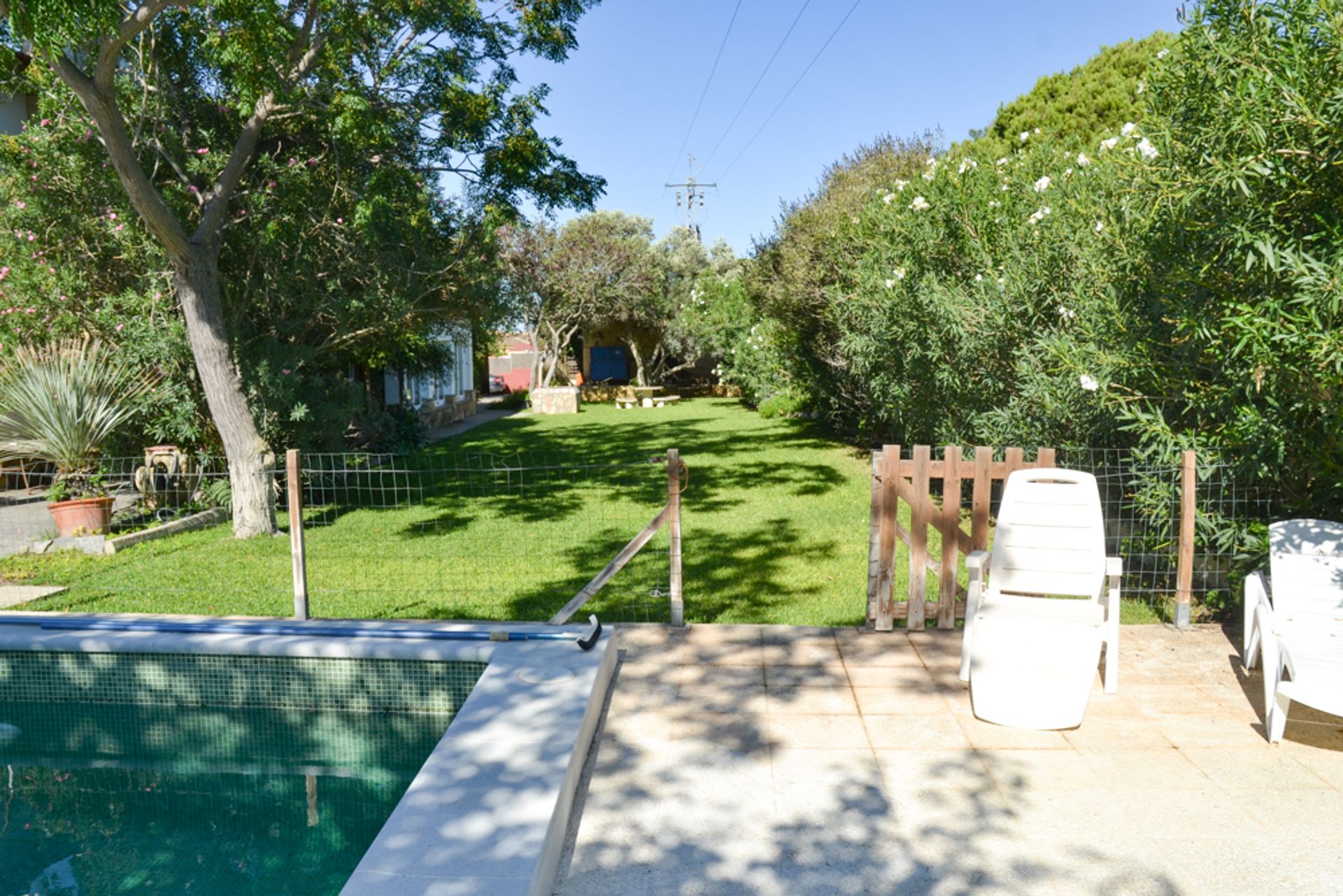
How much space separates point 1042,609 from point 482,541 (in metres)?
5.96

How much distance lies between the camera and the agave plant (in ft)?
30.9

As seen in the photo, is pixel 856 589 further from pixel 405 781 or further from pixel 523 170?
pixel 523 170

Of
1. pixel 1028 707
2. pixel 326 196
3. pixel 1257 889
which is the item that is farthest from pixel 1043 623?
pixel 326 196

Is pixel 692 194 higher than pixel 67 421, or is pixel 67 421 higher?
pixel 692 194

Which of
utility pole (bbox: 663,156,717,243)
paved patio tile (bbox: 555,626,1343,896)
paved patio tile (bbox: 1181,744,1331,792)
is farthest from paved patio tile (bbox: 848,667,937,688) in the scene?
utility pole (bbox: 663,156,717,243)

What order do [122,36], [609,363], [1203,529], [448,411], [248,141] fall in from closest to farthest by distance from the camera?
A: [1203,529]
[122,36]
[248,141]
[448,411]
[609,363]

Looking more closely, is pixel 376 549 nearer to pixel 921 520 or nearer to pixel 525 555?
pixel 525 555

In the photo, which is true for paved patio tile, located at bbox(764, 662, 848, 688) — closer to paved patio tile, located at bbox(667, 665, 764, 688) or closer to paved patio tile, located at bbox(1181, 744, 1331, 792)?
paved patio tile, located at bbox(667, 665, 764, 688)

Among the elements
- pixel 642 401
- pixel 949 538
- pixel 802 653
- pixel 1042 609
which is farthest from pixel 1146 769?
pixel 642 401

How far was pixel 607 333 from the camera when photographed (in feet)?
122

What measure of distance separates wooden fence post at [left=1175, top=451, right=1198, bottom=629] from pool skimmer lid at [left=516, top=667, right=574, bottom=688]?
3.92m

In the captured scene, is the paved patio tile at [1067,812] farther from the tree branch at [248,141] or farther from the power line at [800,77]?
the power line at [800,77]

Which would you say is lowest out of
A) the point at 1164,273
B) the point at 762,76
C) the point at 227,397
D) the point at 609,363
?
the point at 227,397

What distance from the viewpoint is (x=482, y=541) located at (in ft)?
31.2
